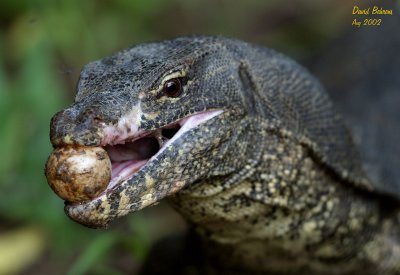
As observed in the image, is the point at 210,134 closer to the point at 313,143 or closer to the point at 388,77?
the point at 313,143

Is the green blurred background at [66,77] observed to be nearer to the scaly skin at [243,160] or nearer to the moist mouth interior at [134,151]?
the scaly skin at [243,160]

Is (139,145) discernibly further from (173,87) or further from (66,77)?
(66,77)

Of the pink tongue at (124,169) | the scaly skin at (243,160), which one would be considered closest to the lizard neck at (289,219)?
the scaly skin at (243,160)

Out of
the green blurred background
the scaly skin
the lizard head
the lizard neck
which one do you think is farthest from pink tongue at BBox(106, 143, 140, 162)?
the green blurred background

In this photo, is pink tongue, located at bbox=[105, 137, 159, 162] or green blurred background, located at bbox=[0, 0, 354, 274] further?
green blurred background, located at bbox=[0, 0, 354, 274]

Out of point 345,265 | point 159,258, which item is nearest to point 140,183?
point 345,265

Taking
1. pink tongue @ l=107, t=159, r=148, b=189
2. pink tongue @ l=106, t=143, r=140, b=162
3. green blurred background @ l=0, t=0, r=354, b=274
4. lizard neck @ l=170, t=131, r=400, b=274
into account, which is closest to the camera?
pink tongue @ l=107, t=159, r=148, b=189

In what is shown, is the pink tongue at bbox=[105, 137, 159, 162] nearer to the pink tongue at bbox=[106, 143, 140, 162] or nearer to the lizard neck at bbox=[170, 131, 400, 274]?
the pink tongue at bbox=[106, 143, 140, 162]
